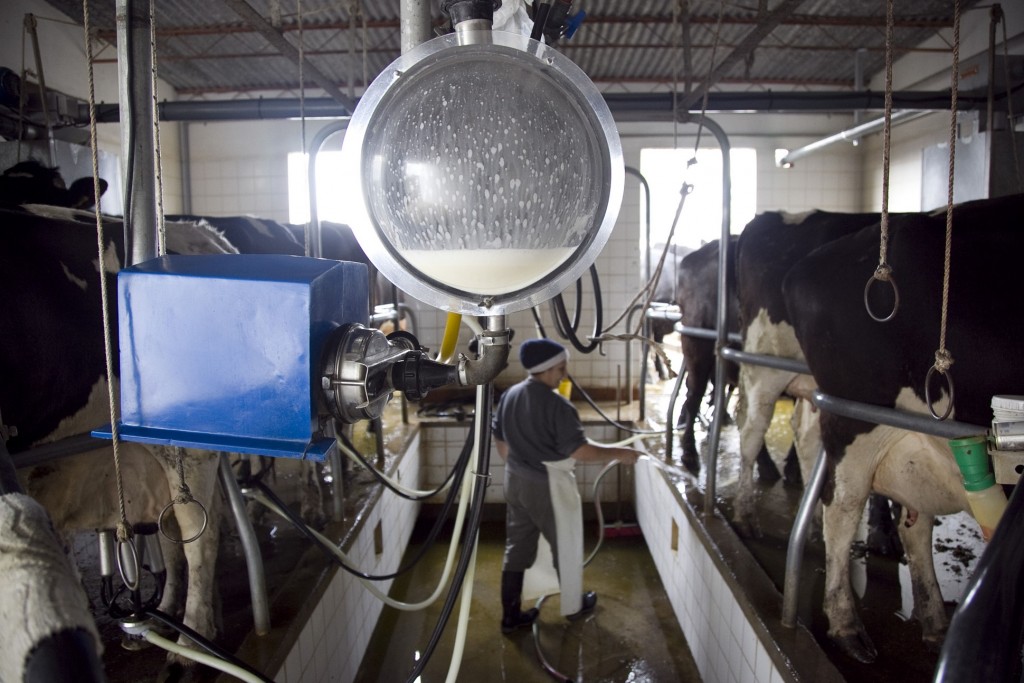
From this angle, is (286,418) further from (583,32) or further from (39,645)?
(583,32)

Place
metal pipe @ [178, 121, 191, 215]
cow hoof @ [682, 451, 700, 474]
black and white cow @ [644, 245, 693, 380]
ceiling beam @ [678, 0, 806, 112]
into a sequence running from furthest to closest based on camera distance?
metal pipe @ [178, 121, 191, 215] → black and white cow @ [644, 245, 693, 380] → cow hoof @ [682, 451, 700, 474] → ceiling beam @ [678, 0, 806, 112]

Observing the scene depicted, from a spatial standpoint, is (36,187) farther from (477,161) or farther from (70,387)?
(477,161)

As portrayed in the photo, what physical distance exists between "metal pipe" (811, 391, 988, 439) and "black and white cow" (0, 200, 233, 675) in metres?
2.07

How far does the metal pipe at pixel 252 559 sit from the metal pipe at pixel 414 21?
1.65 m

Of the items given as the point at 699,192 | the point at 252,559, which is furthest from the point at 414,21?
the point at 699,192

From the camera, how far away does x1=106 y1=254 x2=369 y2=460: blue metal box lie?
97cm

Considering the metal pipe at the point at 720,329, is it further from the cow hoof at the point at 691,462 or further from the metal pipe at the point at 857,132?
the metal pipe at the point at 857,132

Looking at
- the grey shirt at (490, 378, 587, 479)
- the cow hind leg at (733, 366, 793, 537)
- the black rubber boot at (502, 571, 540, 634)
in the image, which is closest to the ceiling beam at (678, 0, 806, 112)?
the cow hind leg at (733, 366, 793, 537)

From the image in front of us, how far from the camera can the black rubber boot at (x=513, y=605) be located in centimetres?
337

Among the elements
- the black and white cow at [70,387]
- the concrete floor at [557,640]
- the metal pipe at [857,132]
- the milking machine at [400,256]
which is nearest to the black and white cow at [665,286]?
the metal pipe at [857,132]

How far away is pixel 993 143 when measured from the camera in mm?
4109

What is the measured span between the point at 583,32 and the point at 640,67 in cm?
153

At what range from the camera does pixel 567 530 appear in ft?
11.0

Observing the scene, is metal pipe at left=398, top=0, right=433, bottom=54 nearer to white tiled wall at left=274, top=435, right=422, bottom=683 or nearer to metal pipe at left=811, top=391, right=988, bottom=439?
metal pipe at left=811, top=391, right=988, bottom=439
